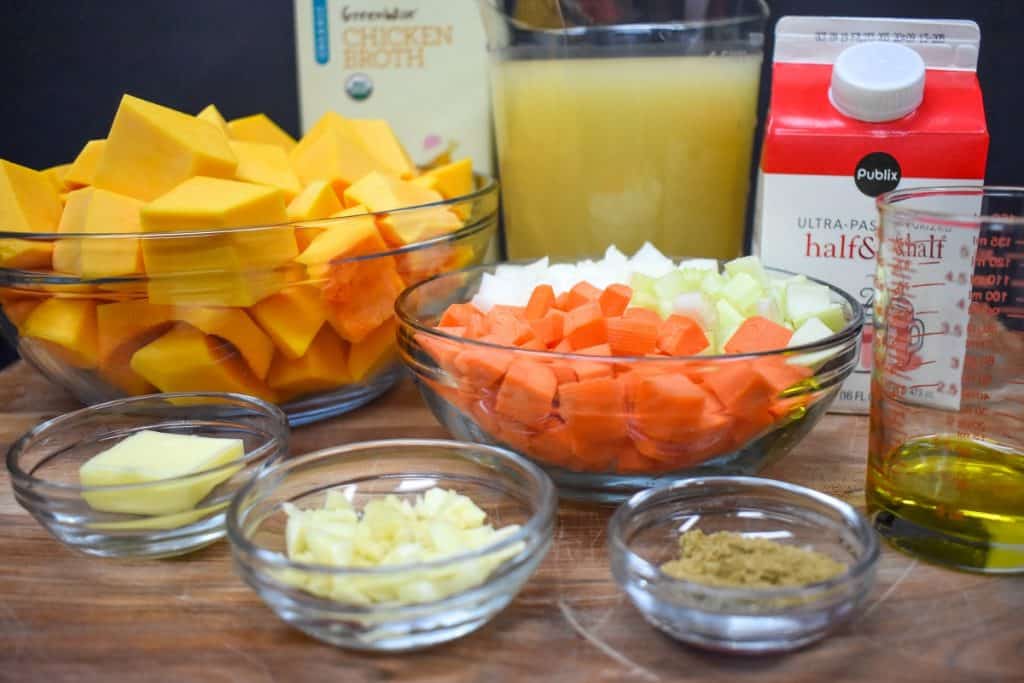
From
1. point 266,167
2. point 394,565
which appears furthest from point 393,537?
point 266,167

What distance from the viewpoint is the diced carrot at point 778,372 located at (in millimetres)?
821

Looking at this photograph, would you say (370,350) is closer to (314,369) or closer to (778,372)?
(314,369)

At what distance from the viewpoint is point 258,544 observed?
79 centimetres

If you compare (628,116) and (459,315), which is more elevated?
(628,116)

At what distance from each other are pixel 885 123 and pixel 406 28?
789mm

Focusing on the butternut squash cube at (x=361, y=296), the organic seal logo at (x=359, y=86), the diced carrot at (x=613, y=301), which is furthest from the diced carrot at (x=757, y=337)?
the organic seal logo at (x=359, y=86)

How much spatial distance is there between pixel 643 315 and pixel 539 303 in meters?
0.13

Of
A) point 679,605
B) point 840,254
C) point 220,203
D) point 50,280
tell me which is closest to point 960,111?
point 840,254

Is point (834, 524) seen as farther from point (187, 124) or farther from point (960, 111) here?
point (187, 124)

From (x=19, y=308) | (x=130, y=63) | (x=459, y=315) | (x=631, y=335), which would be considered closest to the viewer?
(x=631, y=335)

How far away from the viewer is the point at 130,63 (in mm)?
1734

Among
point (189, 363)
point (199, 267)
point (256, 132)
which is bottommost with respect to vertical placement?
point (189, 363)

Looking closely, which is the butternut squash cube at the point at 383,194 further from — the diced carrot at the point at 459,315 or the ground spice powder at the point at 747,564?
the ground spice powder at the point at 747,564

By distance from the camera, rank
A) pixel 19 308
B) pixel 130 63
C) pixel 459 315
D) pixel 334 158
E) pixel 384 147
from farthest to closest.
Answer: pixel 130 63 → pixel 384 147 → pixel 334 158 → pixel 19 308 → pixel 459 315
